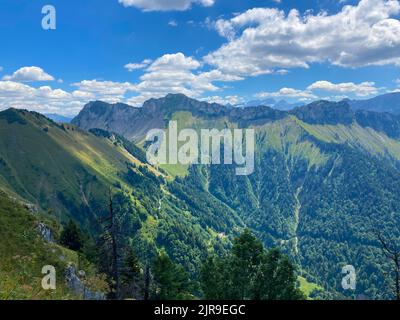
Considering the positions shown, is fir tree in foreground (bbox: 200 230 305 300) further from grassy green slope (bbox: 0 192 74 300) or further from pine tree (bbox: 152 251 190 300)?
grassy green slope (bbox: 0 192 74 300)

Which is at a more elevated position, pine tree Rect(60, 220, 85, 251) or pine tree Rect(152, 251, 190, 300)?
pine tree Rect(60, 220, 85, 251)

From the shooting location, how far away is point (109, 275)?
3152 cm

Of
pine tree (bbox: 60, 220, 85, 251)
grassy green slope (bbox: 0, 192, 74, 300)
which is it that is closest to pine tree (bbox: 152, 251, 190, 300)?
grassy green slope (bbox: 0, 192, 74, 300)

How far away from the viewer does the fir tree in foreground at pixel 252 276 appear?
193 ft

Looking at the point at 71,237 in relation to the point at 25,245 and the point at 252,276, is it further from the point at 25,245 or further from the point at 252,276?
the point at 252,276

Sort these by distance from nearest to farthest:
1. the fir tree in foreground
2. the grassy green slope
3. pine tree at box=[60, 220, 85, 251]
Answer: the grassy green slope, the fir tree in foreground, pine tree at box=[60, 220, 85, 251]

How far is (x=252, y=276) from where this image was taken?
6038cm

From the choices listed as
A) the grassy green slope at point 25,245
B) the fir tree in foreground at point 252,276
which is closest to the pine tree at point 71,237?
the grassy green slope at point 25,245

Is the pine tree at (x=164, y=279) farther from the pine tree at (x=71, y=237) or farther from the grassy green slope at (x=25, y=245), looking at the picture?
the pine tree at (x=71, y=237)

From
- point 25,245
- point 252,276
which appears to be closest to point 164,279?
point 252,276

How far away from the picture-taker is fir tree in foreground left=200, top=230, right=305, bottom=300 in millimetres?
58688
